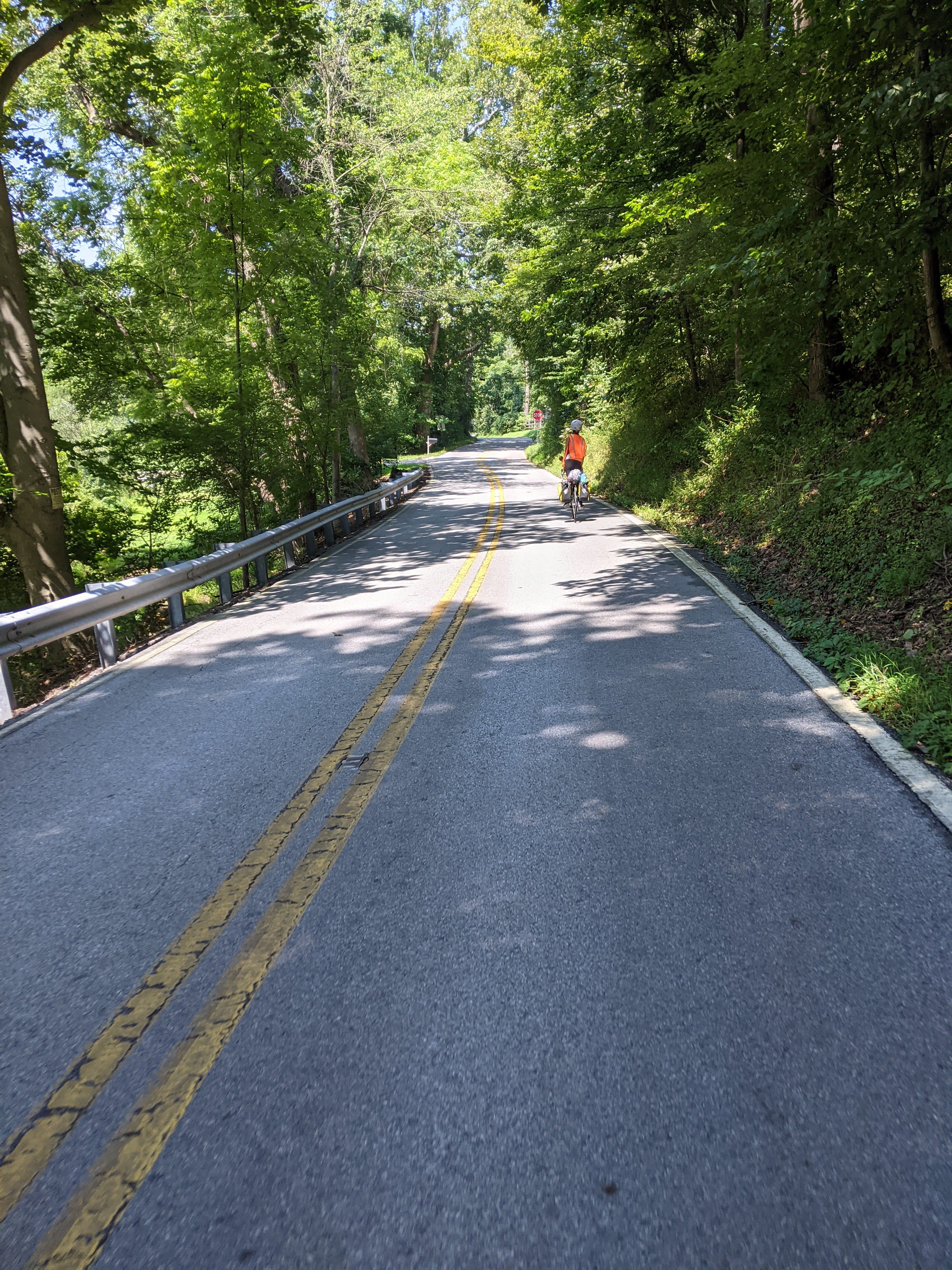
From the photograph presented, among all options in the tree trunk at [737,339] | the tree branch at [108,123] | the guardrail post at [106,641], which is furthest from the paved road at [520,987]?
the tree branch at [108,123]

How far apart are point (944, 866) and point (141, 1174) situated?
316 cm

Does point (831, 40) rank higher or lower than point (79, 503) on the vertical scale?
higher

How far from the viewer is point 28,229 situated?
39.6 feet

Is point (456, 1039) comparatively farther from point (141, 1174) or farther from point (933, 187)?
point (933, 187)

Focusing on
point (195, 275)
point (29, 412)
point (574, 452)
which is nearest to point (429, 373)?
point (574, 452)

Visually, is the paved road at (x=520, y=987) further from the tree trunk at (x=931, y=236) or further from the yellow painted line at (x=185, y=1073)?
the tree trunk at (x=931, y=236)

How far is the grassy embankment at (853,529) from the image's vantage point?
548cm

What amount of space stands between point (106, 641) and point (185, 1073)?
572 centimetres

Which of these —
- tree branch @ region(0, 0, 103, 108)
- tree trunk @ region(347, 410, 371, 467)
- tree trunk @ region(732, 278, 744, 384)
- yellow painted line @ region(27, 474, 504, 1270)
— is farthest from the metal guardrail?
tree trunk @ region(347, 410, 371, 467)

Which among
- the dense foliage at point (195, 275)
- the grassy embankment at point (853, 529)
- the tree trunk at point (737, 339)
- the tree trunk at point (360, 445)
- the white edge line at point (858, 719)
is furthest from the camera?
the tree trunk at point (360, 445)

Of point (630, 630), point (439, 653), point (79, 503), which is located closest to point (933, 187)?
point (630, 630)

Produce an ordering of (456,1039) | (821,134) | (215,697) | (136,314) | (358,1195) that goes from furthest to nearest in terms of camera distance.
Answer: (136,314)
(821,134)
(215,697)
(456,1039)
(358,1195)

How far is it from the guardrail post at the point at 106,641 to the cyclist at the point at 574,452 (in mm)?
9970

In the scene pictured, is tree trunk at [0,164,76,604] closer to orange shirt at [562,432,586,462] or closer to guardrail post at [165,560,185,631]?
guardrail post at [165,560,185,631]
